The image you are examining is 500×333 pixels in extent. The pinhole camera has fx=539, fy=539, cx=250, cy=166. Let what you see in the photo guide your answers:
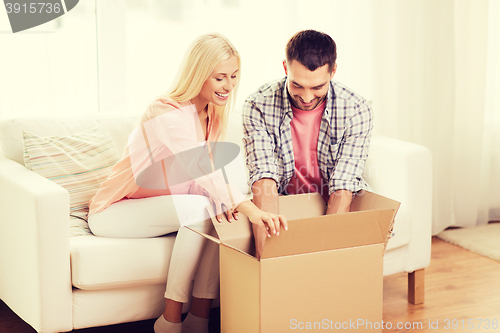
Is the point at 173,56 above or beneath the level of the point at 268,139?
above

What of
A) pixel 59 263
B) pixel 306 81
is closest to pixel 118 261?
pixel 59 263

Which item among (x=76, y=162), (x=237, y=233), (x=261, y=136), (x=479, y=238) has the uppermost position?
(x=261, y=136)

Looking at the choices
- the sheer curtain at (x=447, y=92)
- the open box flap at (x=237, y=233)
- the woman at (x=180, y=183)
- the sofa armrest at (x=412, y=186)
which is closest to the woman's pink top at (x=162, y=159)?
the woman at (x=180, y=183)

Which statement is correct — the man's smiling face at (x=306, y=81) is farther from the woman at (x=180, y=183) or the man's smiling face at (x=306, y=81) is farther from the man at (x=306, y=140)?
the woman at (x=180, y=183)

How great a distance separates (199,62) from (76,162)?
59 cm

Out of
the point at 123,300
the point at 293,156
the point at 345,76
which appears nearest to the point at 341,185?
the point at 293,156

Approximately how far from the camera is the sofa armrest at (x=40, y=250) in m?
1.46

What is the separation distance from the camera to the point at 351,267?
1.30 metres

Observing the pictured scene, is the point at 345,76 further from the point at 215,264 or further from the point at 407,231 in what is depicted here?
the point at 215,264

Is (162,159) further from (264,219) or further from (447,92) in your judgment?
(447,92)

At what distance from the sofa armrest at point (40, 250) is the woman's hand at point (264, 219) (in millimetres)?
500

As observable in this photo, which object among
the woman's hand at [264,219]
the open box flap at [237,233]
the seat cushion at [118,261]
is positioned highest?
the woman's hand at [264,219]

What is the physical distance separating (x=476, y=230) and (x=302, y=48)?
74.9 inches

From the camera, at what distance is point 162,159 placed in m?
1.70
